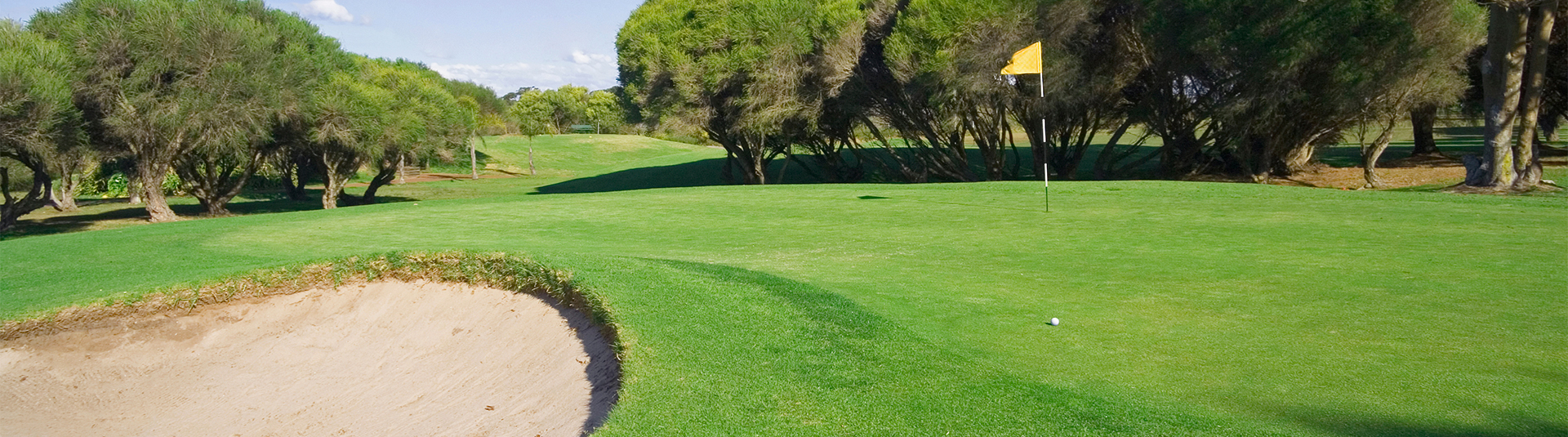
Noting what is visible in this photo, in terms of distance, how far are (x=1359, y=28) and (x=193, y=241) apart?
27.3m

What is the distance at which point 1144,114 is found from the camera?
32938 mm

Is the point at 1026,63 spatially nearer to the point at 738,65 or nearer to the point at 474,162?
the point at 738,65

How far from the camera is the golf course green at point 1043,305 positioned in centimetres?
530

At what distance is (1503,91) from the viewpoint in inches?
878

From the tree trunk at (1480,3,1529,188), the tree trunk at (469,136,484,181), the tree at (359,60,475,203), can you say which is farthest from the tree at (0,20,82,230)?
the tree trunk at (1480,3,1529,188)

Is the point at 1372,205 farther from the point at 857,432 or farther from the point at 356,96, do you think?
the point at 356,96

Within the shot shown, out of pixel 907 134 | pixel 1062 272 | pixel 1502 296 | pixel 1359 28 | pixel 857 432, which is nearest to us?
pixel 857 432

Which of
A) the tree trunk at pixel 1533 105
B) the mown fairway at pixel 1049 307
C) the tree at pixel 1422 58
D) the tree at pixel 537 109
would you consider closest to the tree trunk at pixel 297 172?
Result: the mown fairway at pixel 1049 307

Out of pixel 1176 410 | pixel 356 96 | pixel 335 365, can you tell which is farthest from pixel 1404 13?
pixel 356 96

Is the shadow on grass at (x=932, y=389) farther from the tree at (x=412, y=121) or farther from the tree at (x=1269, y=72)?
the tree at (x=412, y=121)

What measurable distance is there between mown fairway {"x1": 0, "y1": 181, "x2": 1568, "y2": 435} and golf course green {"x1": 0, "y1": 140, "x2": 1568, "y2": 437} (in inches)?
1.2

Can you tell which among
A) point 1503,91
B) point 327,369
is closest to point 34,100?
point 327,369

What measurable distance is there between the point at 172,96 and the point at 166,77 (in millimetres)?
935

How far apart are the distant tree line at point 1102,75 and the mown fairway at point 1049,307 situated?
10.3 m
